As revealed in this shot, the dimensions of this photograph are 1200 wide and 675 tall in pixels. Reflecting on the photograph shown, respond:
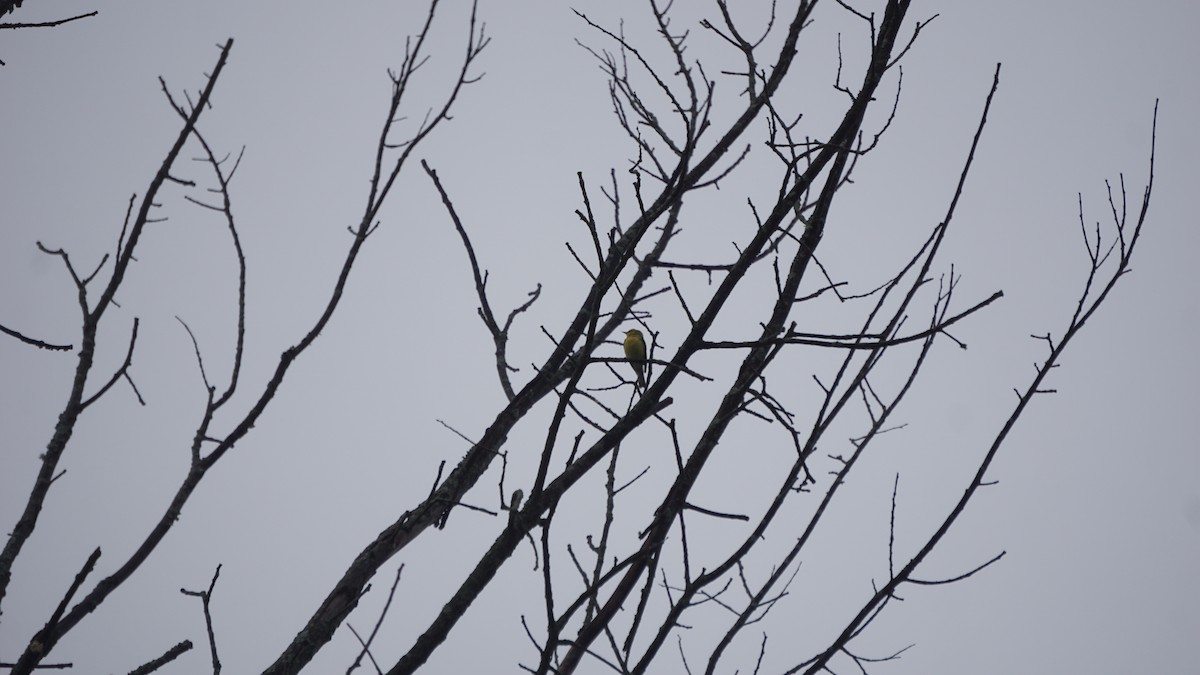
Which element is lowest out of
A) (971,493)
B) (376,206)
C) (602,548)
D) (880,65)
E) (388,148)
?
(602,548)

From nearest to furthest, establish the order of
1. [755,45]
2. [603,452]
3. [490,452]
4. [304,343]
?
[603,452] < [304,343] < [490,452] < [755,45]

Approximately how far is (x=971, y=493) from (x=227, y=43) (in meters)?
2.13

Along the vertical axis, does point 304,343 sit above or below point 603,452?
above

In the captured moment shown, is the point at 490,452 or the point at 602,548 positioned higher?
the point at 490,452

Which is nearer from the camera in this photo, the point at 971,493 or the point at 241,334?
the point at 971,493

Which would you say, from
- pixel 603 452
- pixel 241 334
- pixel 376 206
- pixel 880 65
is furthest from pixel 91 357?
pixel 880 65

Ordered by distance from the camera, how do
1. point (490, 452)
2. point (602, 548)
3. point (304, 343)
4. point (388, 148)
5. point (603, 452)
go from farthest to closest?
point (388, 148) < point (490, 452) < point (304, 343) < point (602, 548) < point (603, 452)

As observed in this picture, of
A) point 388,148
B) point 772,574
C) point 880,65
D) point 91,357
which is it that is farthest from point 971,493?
point 91,357

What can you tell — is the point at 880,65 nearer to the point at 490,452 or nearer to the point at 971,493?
the point at 971,493

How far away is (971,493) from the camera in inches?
74.7

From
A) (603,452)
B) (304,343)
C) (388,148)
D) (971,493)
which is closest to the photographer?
(603,452)

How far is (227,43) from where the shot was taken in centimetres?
216

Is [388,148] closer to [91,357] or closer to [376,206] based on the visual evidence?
[376,206]

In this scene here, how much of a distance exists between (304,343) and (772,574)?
1.29 m
